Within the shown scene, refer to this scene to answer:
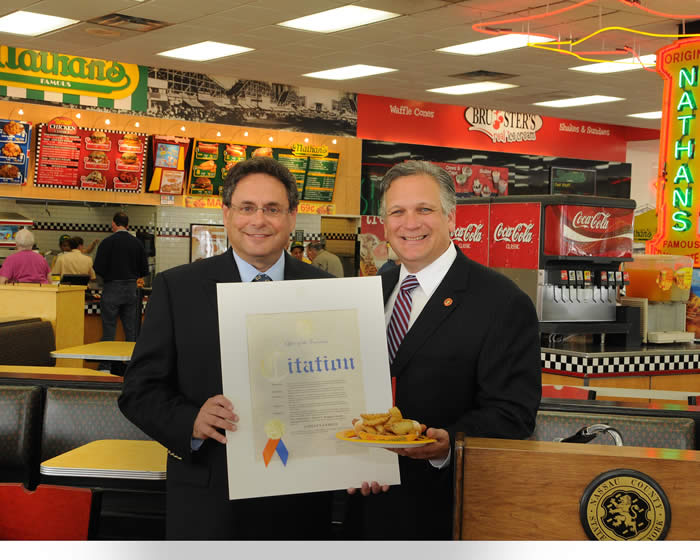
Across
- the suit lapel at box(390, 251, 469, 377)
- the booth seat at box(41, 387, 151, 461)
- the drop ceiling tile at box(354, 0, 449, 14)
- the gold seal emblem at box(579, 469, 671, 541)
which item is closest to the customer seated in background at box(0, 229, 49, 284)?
the drop ceiling tile at box(354, 0, 449, 14)

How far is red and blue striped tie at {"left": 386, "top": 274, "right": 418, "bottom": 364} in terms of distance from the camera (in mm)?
1914

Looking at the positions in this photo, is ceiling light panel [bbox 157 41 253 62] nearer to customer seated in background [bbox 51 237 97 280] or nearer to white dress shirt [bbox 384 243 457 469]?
customer seated in background [bbox 51 237 97 280]

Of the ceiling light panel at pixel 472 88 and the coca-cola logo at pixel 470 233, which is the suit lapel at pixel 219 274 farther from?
the ceiling light panel at pixel 472 88

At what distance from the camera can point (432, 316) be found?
6.11 feet

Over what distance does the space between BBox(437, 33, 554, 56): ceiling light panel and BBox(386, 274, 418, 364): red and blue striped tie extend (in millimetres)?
7003

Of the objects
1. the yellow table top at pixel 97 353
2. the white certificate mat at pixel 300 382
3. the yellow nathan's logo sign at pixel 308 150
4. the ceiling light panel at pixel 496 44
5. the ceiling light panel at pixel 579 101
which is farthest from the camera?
the ceiling light panel at pixel 579 101

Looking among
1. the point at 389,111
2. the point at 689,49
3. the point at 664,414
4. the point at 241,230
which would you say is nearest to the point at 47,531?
the point at 241,230

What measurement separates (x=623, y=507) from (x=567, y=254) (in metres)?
4.63

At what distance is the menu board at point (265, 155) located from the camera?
1102 cm

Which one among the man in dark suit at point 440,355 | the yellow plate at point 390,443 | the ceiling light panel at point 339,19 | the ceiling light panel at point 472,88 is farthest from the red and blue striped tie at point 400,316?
the ceiling light panel at point 472,88

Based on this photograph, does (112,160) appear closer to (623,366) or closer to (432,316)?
(623,366)

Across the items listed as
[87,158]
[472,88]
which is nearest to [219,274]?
[87,158]

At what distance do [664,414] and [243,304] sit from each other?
2078mm

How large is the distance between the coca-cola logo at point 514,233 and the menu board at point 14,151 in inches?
244
